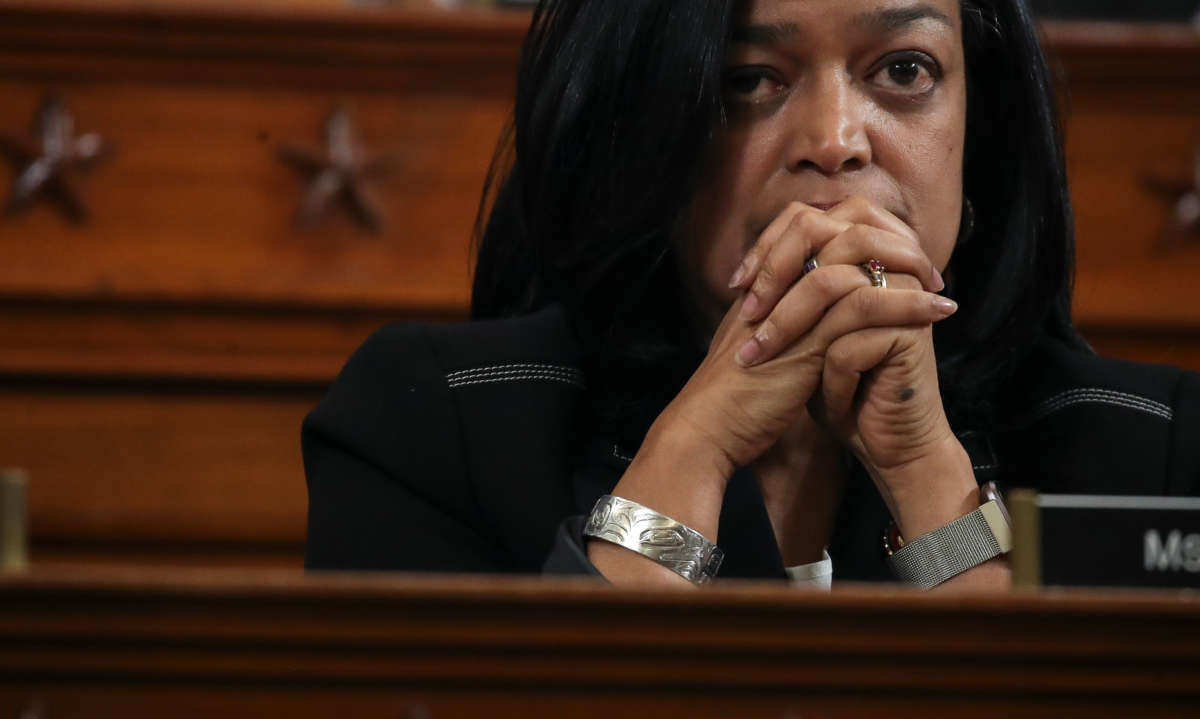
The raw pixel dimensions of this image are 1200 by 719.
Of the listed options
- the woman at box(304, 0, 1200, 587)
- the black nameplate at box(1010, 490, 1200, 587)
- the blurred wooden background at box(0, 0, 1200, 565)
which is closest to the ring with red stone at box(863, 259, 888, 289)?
the woman at box(304, 0, 1200, 587)

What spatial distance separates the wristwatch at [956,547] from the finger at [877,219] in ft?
0.60

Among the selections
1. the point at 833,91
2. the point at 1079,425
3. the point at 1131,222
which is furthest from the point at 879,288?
the point at 1131,222

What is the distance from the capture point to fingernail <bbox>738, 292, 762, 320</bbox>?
3.96 feet

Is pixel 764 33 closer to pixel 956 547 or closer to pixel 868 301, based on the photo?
pixel 868 301

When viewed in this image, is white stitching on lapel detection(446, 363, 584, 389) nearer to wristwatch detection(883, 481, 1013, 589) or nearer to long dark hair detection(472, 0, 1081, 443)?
long dark hair detection(472, 0, 1081, 443)

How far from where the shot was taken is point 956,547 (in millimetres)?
1102

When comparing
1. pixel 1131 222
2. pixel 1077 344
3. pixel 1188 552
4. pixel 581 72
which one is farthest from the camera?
pixel 1131 222

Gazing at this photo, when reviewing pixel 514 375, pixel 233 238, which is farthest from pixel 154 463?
pixel 514 375

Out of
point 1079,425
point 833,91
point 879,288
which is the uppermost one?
point 833,91

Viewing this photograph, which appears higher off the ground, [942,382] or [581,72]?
[581,72]

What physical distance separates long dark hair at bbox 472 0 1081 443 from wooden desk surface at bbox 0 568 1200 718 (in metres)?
0.69

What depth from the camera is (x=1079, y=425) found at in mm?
1349

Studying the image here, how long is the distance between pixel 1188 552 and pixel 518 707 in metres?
0.33

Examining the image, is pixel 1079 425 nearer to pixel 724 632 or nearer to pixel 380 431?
pixel 380 431
